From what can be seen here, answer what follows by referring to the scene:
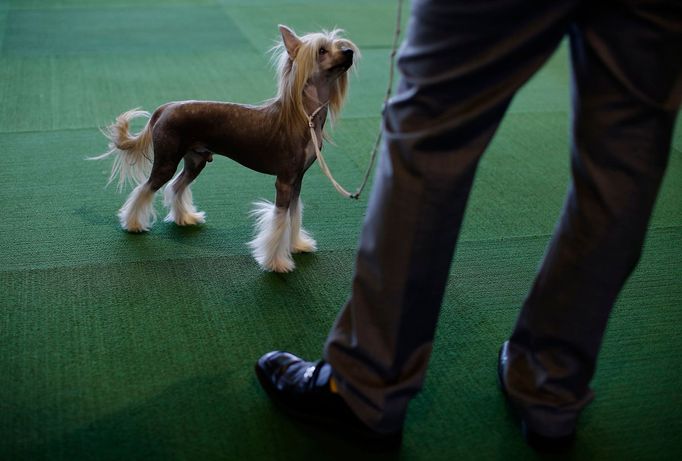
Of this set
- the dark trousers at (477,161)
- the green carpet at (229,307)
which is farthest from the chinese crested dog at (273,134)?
the dark trousers at (477,161)

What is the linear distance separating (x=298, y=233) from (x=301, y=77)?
472 mm

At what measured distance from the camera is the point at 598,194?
1.25 metres

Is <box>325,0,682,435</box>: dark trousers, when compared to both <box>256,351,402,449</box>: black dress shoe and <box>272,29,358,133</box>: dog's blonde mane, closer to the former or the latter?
<box>256,351,402,449</box>: black dress shoe

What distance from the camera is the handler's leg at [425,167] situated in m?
1.09

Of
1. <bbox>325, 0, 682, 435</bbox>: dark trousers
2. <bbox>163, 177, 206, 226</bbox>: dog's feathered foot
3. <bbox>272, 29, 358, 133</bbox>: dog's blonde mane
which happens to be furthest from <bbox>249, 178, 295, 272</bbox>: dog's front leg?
<bbox>325, 0, 682, 435</bbox>: dark trousers

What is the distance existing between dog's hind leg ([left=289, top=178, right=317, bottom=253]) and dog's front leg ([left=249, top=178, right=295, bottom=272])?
0.06 metres

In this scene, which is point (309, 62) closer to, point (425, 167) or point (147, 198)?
point (147, 198)

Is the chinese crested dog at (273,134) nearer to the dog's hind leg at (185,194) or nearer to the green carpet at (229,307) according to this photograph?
the dog's hind leg at (185,194)

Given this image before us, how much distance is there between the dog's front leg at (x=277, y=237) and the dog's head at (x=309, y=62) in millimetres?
212

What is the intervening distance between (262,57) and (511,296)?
2.57 metres

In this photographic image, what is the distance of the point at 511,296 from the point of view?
2.03 m

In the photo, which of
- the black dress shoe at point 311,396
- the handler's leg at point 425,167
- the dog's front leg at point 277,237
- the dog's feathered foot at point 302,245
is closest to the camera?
the handler's leg at point 425,167

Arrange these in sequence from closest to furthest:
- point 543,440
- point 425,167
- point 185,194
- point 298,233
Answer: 1. point 425,167
2. point 543,440
3. point 298,233
4. point 185,194

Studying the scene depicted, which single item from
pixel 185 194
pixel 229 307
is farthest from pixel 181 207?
pixel 229 307
